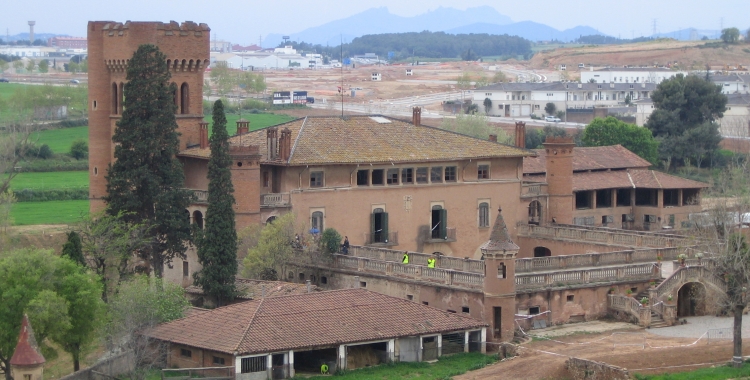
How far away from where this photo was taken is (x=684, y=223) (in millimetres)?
80000

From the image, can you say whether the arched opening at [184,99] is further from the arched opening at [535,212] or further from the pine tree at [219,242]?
the arched opening at [535,212]

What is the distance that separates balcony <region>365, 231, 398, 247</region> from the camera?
6712cm

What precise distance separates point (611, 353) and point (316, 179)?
1980 cm

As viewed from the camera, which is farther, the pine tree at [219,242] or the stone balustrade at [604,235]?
the stone balustrade at [604,235]

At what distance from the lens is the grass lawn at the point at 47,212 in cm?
8688

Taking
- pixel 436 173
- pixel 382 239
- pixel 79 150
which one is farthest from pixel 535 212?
pixel 79 150

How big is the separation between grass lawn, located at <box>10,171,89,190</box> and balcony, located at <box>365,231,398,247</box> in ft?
121

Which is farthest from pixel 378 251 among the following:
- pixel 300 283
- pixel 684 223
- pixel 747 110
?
pixel 747 110

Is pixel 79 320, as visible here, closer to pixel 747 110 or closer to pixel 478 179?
pixel 478 179

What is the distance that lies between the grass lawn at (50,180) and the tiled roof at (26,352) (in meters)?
53.3

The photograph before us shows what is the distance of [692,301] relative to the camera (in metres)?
58.1

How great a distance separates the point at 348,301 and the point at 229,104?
108507 millimetres

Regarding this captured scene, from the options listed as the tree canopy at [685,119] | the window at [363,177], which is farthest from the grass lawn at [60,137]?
the window at [363,177]

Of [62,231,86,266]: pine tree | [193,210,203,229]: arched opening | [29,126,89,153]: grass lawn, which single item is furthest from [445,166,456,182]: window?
[29,126,89,153]: grass lawn
